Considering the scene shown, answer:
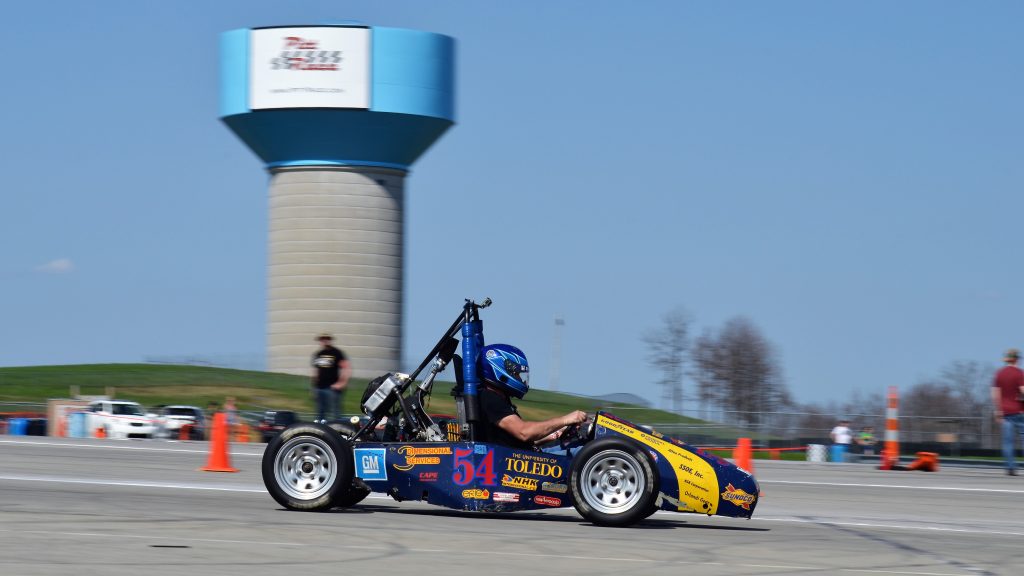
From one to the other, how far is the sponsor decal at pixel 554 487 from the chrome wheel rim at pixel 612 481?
0.68 ft

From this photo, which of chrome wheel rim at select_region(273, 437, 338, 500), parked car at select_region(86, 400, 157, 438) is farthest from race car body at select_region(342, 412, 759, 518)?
parked car at select_region(86, 400, 157, 438)

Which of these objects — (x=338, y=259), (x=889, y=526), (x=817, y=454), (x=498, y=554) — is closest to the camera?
(x=498, y=554)

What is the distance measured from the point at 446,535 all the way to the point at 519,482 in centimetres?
121

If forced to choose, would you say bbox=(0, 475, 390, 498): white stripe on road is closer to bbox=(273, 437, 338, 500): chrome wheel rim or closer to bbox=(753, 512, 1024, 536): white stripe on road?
bbox=(273, 437, 338, 500): chrome wheel rim

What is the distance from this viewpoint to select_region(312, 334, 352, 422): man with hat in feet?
66.6

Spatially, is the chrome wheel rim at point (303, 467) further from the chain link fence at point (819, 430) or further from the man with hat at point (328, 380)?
the chain link fence at point (819, 430)

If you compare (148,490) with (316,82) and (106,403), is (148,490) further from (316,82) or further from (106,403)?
(316,82)

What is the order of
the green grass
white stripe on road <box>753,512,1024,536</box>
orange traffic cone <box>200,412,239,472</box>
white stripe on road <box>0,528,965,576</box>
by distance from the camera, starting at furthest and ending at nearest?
1. the green grass
2. orange traffic cone <box>200,412,239,472</box>
3. white stripe on road <box>753,512,1024,536</box>
4. white stripe on road <box>0,528,965,576</box>

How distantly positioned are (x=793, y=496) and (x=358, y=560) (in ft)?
23.6

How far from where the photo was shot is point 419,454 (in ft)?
36.6

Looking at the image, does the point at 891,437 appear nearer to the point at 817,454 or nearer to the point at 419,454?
the point at 817,454

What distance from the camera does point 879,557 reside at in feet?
30.7

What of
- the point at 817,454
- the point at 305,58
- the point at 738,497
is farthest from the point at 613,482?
the point at 305,58

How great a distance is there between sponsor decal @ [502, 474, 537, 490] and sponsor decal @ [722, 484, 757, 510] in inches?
56.0
